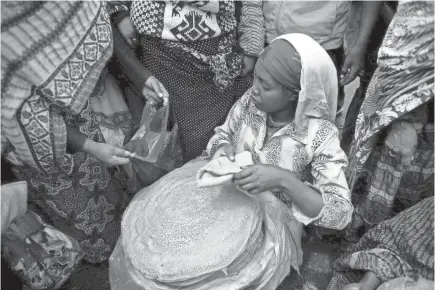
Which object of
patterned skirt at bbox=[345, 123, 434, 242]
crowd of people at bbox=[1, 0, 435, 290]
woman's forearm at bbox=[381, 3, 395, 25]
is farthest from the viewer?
woman's forearm at bbox=[381, 3, 395, 25]

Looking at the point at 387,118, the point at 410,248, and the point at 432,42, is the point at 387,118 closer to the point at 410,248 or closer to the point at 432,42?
the point at 432,42

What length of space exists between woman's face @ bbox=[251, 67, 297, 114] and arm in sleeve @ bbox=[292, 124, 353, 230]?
0.76 feet

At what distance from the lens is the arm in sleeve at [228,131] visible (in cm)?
219

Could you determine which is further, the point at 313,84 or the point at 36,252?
the point at 313,84

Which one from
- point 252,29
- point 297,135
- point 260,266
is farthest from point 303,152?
point 252,29

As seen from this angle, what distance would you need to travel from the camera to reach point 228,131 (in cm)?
225

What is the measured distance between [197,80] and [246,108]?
383 mm

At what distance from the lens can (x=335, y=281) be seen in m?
1.93

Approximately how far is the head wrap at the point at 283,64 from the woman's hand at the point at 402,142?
0.45 meters

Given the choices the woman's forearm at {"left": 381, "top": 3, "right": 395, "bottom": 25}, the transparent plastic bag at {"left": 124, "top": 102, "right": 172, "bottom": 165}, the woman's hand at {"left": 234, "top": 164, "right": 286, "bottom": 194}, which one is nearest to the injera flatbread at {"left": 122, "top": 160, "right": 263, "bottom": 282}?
the woman's hand at {"left": 234, "top": 164, "right": 286, "bottom": 194}

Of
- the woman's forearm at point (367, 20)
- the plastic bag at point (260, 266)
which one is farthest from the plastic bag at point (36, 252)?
the woman's forearm at point (367, 20)

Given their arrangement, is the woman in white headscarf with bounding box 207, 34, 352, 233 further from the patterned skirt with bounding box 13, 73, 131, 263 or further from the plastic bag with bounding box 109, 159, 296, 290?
the patterned skirt with bounding box 13, 73, 131, 263

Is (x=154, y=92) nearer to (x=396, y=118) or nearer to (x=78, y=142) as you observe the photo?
(x=78, y=142)

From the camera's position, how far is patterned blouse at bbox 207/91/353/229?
70.4 inches
